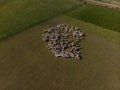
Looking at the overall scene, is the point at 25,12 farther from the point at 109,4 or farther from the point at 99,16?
the point at 109,4

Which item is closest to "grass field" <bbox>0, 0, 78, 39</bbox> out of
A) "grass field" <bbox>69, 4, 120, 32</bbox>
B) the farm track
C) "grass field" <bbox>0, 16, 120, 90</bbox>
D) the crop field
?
the crop field

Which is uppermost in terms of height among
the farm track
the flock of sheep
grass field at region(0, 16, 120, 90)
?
the farm track

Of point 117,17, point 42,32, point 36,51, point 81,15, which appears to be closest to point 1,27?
point 42,32

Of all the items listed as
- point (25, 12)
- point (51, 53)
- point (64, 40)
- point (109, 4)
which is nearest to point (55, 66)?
point (51, 53)

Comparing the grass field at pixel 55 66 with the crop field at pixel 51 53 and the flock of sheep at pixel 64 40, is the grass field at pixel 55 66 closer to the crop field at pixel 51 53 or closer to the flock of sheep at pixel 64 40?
the crop field at pixel 51 53

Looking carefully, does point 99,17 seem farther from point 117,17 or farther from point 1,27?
point 1,27

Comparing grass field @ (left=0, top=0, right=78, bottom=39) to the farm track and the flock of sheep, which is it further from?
the flock of sheep

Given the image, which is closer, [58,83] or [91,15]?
[58,83]

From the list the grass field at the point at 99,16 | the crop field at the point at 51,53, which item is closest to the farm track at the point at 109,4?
the grass field at the point at 99,16
